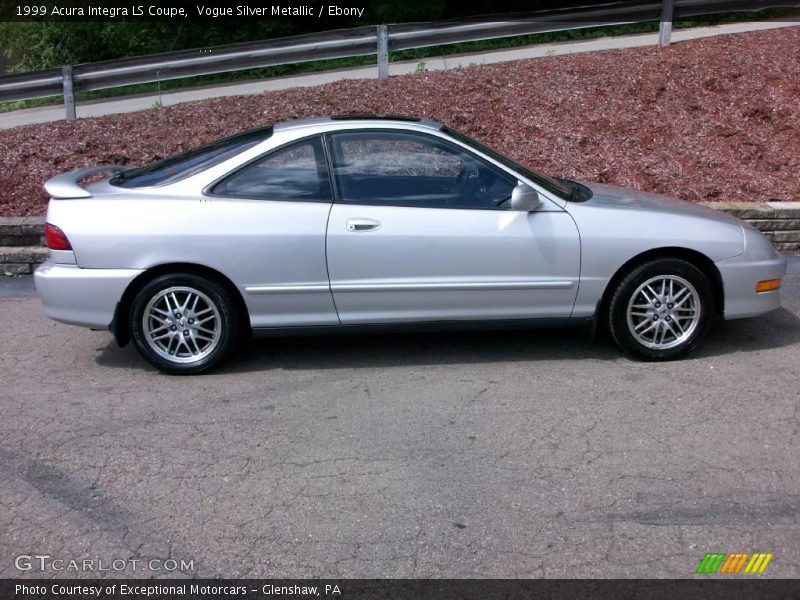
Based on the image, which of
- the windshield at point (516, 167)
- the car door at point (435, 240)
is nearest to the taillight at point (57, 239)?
the car door at point (435, 240)

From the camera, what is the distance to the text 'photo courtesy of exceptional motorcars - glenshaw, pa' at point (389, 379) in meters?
3.77


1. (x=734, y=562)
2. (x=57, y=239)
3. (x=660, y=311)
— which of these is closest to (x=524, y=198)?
(x=660, y=311)

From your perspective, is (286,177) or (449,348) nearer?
(286,177)

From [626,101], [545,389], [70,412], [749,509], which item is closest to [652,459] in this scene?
[749,509]

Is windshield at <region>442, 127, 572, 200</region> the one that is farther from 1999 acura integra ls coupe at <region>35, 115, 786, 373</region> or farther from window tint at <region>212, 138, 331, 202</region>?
window tint at <region>212, 138, 331, 202</region>

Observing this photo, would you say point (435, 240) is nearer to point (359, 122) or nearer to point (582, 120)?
point (359, 122)

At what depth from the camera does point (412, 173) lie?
581cm

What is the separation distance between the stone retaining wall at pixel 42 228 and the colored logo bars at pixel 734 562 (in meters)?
4.96

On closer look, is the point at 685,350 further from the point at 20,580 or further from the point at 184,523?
the point at 20,580

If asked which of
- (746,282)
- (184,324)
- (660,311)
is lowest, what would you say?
(184,324)

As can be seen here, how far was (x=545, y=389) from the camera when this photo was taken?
5434 mm

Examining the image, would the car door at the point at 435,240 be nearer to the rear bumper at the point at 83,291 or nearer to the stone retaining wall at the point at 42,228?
the rear bumper at the point at 83,291

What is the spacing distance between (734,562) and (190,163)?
3.94 meters

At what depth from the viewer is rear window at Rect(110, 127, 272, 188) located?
5793 mm
